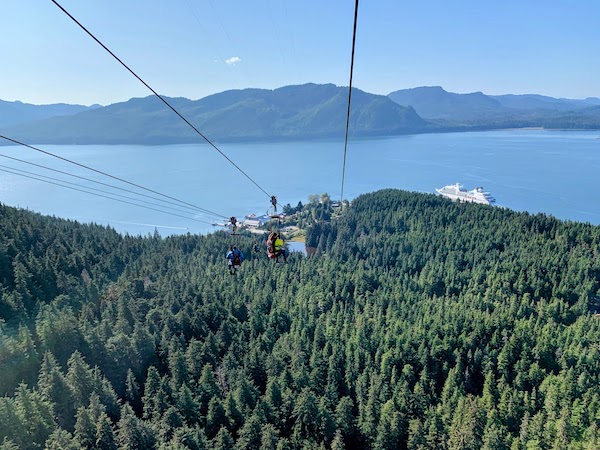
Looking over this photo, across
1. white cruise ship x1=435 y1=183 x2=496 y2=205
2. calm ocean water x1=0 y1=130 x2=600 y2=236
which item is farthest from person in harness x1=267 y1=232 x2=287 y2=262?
white cruise ship x1=435 y1=183 x2=496 y2=205

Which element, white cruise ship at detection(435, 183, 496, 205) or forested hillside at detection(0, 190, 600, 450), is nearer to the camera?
forested hillside at detection(0, 190, 600, 450)

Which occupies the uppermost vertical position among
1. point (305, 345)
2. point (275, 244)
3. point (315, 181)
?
point (275, 244)

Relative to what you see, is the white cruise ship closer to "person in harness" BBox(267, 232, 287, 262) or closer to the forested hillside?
the forested hillside

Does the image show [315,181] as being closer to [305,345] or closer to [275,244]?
[305,345]

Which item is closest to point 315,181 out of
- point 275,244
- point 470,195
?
point 470,195

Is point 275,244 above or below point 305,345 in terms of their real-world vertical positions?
above
